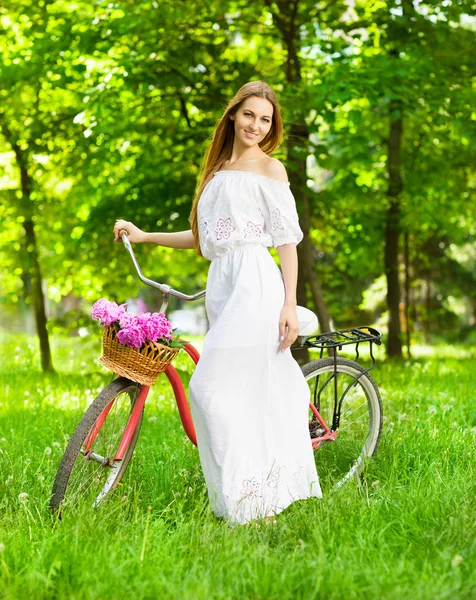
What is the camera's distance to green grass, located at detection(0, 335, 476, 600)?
8.56 ft

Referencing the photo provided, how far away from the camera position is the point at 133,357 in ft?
11.1

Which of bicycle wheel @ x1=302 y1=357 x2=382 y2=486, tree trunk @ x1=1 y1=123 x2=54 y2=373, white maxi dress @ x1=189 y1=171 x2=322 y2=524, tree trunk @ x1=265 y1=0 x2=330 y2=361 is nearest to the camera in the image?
white maxi dress @ x1=189 y1=171 x2=322 y2=524

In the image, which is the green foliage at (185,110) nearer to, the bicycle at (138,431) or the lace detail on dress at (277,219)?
the bicycle at (138,431)

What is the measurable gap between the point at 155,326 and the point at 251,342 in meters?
0.45

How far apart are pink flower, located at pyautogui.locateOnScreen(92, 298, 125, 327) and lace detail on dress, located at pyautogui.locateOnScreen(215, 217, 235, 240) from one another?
21.8 inches

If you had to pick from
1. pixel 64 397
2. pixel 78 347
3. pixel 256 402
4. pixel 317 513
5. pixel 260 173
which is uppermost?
pixel 260 173

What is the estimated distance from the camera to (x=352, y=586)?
256 centimetres

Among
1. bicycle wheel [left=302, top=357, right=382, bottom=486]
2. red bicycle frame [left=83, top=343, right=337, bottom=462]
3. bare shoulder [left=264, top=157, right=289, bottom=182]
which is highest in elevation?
bare shoulder [left=264, top=157, right=289, bottom=182]

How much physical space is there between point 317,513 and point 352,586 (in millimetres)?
786

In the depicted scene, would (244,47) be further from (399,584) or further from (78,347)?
(399,584)

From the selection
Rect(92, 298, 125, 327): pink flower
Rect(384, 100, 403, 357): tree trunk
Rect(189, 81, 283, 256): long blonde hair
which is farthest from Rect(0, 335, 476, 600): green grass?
Rect(384, 100, 403, 357): tree trunk

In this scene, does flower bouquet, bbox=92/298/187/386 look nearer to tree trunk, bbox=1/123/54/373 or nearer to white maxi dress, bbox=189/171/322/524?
white maxi dress, bbox=189/171/322/524

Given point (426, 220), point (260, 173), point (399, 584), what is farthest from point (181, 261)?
point (399, 584)

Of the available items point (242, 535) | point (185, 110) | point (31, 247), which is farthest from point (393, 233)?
point (242, 535)
